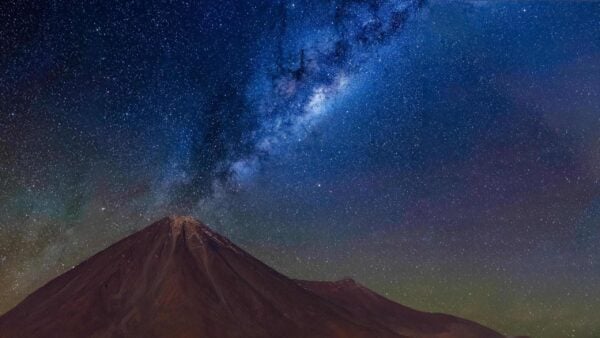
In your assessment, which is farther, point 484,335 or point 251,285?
point 484,335

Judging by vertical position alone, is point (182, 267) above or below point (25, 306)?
above

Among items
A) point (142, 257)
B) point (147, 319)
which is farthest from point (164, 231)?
point (147, 319)

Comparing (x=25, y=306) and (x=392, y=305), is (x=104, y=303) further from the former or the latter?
(x=392, y=305)

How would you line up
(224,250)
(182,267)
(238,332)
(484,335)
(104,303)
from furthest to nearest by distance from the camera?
(484,335) → (224,250) → (182,267) → (104,303) → (238,332)

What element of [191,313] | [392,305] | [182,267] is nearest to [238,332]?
[191,313]

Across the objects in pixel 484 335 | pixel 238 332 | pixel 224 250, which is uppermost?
pixel 224 250

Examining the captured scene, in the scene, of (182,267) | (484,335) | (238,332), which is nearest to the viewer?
(238,332)
